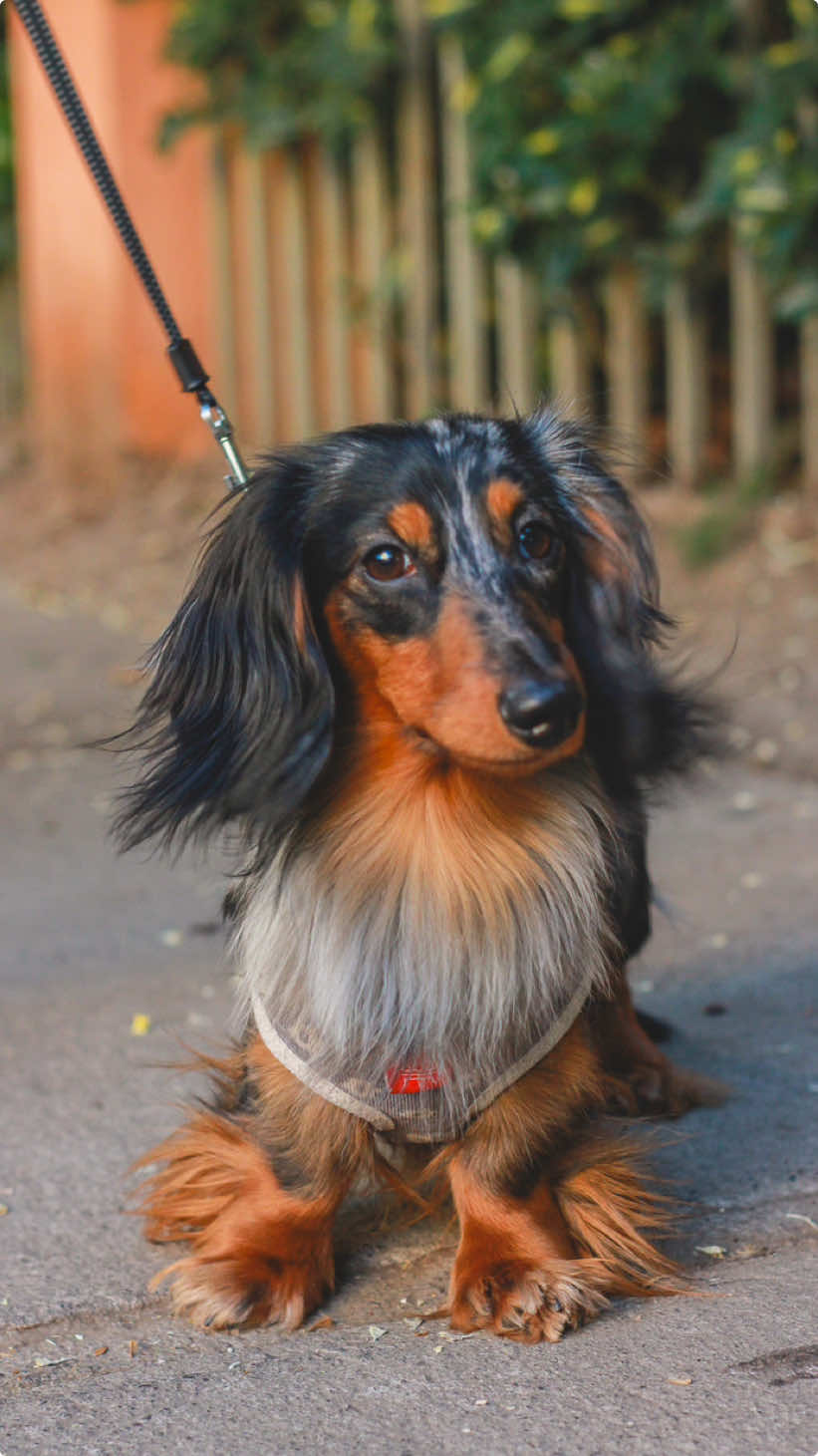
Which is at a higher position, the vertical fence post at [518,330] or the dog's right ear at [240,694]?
the vertical fence post at [518,330]

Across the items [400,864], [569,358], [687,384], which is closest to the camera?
[400,864]

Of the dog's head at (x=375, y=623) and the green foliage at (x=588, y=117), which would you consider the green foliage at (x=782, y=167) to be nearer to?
the green foliage at (x=588, y=117)

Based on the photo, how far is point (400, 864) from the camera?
90.0 inches

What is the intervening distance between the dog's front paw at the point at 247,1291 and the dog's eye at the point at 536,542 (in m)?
0.94

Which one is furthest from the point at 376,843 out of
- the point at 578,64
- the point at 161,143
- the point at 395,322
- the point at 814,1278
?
the point at 161,143

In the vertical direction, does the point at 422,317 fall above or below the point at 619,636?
above

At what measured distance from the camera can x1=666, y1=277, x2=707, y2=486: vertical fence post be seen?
5973 millimetres

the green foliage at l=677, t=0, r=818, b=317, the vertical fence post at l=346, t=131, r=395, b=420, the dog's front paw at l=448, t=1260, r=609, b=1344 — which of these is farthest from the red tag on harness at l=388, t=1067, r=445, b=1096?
the vertical fence post at l=346, t=131, r=395, b=420

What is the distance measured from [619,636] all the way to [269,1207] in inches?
34.2

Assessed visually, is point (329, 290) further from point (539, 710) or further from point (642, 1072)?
point (539, 710)

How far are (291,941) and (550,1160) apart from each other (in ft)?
1.45

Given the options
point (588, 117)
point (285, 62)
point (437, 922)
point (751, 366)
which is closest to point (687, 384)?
point (751, 366)

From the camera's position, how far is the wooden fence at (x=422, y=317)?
600 cm

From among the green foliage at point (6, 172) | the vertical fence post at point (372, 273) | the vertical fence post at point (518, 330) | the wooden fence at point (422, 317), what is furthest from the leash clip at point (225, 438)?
the green foliage at point (6, 172)
